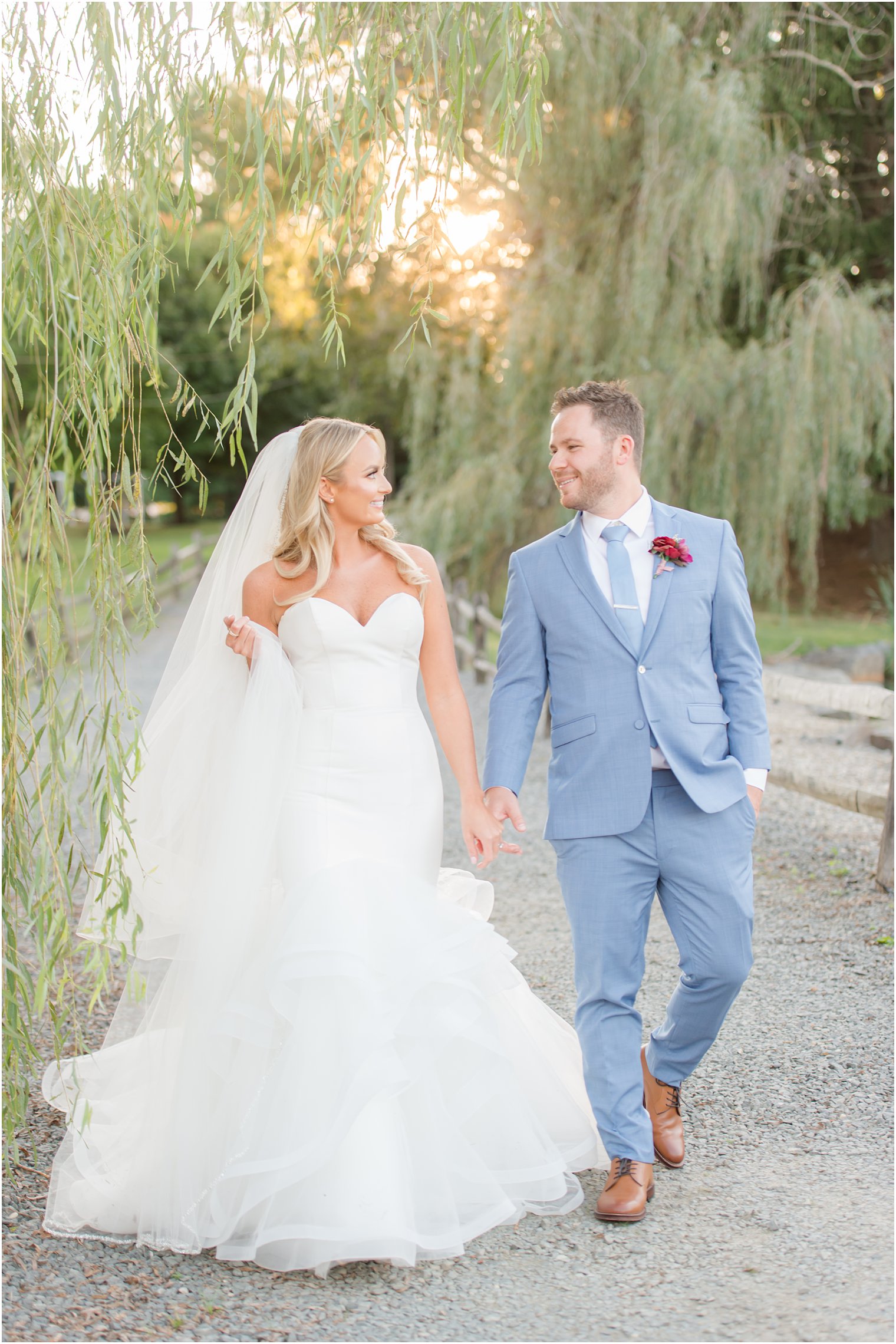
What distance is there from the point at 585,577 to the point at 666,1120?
57.0 inches

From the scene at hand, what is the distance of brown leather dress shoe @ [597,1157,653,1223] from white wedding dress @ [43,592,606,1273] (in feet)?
0.37

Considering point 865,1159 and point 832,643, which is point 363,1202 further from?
point 832,643

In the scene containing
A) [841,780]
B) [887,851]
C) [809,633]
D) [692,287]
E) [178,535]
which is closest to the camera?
[887,851]

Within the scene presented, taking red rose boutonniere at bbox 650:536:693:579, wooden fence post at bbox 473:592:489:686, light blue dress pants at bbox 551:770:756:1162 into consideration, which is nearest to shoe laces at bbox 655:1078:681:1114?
light blue dress pants at bbox 551:770:756:1162

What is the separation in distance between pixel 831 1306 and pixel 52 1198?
179cm

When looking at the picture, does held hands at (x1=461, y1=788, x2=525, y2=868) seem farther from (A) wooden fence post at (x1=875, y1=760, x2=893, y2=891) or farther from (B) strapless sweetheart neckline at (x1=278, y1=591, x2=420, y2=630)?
(A) wooden fence post at (x1=875, y1=760, x2=893, y2=891)

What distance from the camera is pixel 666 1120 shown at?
336 centimetres

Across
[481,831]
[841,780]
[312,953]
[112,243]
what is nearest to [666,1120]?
[481,831]

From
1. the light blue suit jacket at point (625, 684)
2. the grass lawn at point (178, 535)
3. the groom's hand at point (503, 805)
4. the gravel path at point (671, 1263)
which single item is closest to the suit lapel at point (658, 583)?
the light blue suit jacket at point (625, 684)

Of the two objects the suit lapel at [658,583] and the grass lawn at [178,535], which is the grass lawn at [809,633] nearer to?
the grass lawn at [178,535]

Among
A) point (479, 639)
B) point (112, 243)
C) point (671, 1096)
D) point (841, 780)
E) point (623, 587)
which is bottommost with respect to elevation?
point (841, 780)

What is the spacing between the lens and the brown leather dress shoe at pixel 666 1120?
3344mm

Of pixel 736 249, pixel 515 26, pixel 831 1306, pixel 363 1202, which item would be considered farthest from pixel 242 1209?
pixel 736 249

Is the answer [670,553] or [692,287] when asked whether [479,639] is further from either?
[670,553]
